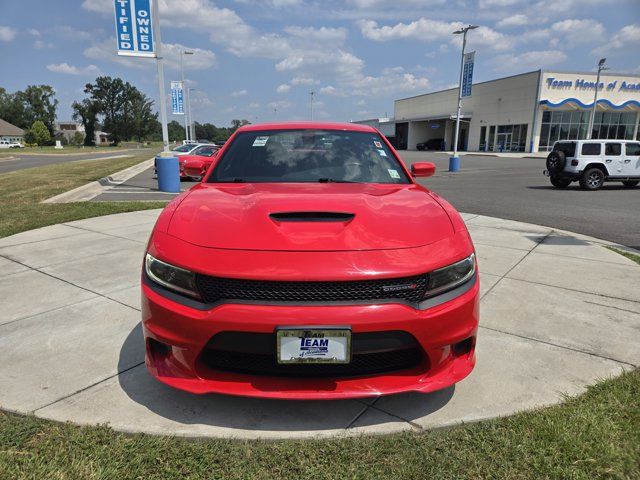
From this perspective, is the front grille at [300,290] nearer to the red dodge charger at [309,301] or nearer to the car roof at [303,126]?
the red dodge charger at [309,301]

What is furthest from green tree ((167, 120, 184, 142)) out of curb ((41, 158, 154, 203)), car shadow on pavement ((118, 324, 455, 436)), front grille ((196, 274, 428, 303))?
front grille ((196, 274, 428, 303))

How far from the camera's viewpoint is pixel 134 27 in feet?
37.0

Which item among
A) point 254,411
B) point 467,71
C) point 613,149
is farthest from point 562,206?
point 467,71

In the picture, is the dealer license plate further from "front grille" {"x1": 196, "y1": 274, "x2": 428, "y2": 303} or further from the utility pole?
the utility pole

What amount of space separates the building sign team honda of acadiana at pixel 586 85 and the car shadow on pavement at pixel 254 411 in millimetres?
48886

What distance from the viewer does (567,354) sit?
2973mm

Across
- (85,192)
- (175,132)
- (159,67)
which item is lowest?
(85,192)

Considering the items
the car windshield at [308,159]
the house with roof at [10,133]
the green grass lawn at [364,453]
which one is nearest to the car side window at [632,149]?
the car windshield at [308,159]

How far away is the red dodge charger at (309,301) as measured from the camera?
1.91 meters

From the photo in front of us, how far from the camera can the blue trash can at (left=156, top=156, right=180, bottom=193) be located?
38.3 ft

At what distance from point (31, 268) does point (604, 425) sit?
17.5 ft

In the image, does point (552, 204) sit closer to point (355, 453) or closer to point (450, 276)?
point (450, 276)

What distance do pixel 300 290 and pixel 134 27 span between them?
12.0 metres

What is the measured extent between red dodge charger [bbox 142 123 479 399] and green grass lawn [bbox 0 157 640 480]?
284 millimetres
